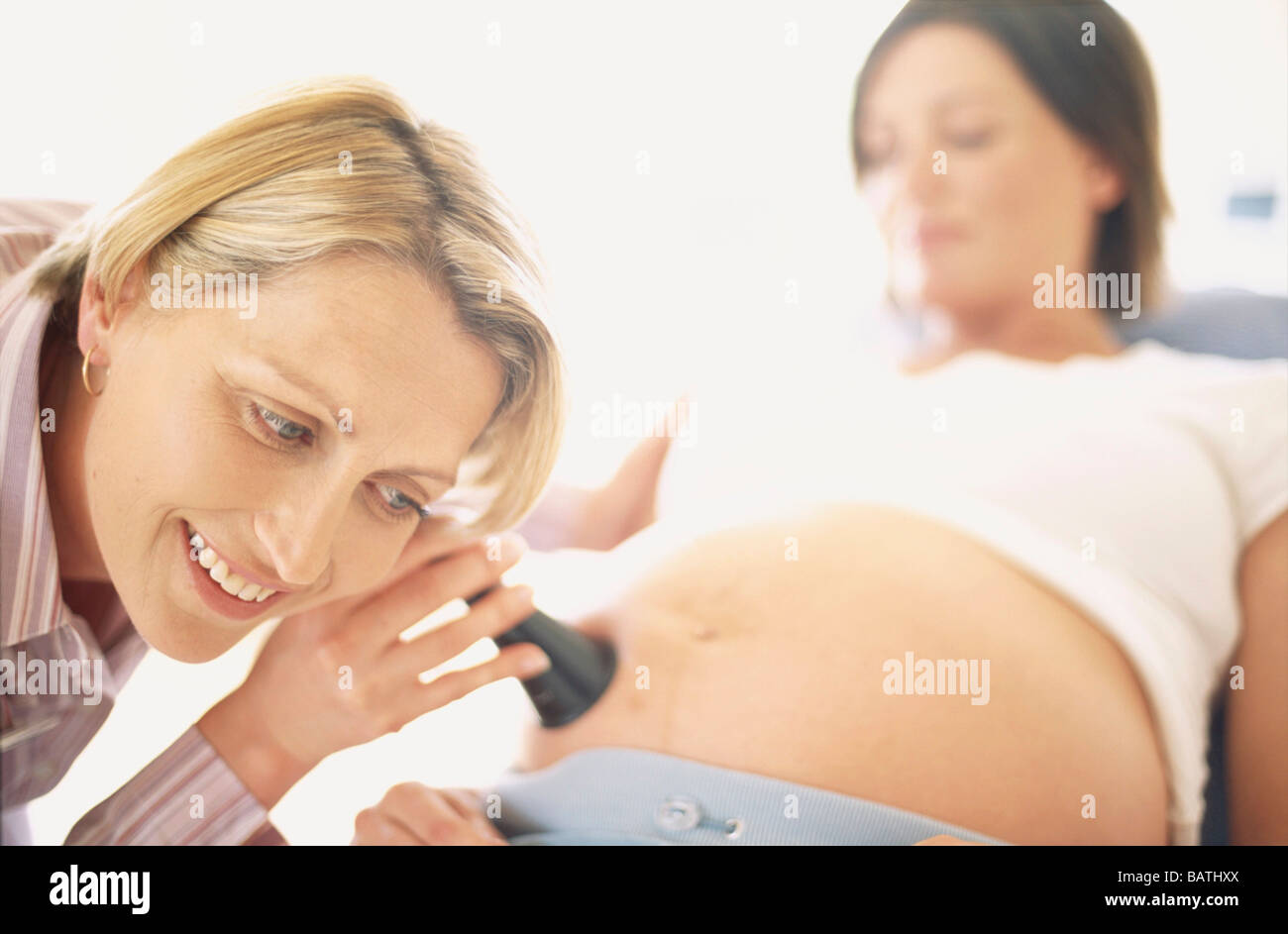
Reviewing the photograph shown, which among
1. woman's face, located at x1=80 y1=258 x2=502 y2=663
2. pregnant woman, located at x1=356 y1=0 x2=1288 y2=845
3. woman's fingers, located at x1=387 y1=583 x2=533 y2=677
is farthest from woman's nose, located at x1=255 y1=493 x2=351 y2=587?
pregnant woman, located at x1=356 y1=0 x2=1288 y2=845

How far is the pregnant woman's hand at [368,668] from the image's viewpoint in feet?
2.89

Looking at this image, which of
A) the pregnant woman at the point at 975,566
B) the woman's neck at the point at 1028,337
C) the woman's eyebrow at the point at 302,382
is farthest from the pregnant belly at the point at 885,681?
the woman's eyebrow at the point at 302,382

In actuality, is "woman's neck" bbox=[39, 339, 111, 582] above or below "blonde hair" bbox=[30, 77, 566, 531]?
below

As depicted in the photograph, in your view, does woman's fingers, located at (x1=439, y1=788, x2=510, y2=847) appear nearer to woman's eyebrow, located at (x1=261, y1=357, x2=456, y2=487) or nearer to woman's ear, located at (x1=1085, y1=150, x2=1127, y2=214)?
woman's eyebrow, located at (x1=261, y1=357, x2=456, y2=487)

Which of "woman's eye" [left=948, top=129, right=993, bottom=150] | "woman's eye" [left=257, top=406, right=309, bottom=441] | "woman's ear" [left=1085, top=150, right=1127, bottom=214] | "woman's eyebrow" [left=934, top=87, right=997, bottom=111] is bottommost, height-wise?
"woman's eye" [left=257, top=406, right=309, bottom=441]

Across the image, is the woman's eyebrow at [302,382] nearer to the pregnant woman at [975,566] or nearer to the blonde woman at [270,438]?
the blonde woman at [270,438]

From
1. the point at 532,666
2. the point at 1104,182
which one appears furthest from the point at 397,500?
the point at 1104,182

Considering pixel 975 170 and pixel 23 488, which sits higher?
pixel 975 170

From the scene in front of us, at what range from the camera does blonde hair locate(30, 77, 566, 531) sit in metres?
0.77

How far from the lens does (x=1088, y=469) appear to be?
0.91m

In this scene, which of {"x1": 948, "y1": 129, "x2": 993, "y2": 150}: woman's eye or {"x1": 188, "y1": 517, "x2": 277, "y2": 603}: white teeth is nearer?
{"x1": 188, "y1": 517, "x2": 277, "y2": 603}: white teeth

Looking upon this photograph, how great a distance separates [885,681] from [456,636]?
0.39 metres

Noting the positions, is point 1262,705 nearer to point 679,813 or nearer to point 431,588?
point 679,813

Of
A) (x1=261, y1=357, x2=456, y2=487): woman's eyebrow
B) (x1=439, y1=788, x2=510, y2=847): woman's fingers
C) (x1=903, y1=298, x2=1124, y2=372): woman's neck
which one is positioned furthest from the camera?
(x1=903, y1=298, x2=1124, y2=372): woman's neck
